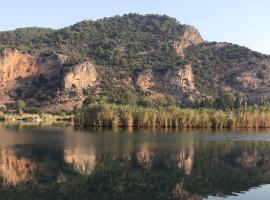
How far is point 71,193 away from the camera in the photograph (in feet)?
113

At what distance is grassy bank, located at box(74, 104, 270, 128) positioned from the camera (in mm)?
120375

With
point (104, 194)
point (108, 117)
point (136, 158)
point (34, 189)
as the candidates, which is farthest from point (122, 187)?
point (108, 117)

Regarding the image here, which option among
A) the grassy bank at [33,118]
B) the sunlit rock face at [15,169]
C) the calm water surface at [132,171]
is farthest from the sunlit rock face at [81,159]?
the grassy bank at [33,118]

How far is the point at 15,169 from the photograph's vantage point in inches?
1742

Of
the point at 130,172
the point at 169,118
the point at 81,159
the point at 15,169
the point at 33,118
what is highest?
the point at 169,118

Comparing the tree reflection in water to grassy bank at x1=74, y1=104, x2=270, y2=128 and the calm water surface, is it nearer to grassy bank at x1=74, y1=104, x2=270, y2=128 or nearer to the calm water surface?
the calm water surface

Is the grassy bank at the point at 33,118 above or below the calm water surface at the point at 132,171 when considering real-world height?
above

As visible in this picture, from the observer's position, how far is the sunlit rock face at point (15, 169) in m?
39.8

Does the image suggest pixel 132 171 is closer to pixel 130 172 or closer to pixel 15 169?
pixel 130 172

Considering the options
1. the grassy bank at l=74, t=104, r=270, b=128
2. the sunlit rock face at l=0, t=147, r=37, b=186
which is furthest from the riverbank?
the sunlit rock face at l=0, t=147, r=37, b=186

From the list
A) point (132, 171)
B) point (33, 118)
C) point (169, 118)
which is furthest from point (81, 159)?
point (33, 118)

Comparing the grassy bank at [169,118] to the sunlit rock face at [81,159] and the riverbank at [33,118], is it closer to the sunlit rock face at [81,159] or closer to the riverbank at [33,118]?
the riverbank at [33,118]

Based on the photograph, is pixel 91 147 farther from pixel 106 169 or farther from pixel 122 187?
pixel 122 187

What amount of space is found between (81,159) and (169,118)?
71.4 meters
